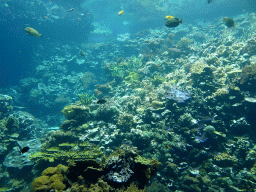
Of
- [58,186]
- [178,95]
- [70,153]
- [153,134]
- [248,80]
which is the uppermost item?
[248,80]

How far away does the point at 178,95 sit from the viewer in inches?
260

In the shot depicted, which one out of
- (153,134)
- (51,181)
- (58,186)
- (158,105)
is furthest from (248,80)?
(51,181)

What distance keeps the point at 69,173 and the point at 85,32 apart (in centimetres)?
2251

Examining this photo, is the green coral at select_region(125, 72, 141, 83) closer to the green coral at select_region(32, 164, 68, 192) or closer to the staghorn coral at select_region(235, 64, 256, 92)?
the staghorn coral at select_region(235, 64, 256, 92)

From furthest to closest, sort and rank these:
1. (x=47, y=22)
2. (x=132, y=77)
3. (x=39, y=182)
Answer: (x=47, y=22)
(x=132, y=77)
(x=39, y=182)

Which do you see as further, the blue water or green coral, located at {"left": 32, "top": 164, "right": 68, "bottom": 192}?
the blue water

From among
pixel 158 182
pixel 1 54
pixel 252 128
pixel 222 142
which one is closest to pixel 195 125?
pixel 222 142

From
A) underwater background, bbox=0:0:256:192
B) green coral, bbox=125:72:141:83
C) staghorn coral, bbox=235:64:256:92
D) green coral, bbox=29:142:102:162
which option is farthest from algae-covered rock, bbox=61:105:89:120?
staghorn coral, bbox=235:64:256:92

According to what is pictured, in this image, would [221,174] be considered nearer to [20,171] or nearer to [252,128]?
[252,128]

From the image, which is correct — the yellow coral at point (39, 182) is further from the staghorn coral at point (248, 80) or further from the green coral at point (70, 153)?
the staghorn coral at point (248, 80)

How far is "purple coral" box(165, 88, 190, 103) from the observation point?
6352 mm

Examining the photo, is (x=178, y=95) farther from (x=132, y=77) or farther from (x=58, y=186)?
(x=58, y=186)

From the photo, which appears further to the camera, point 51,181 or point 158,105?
point 158,105

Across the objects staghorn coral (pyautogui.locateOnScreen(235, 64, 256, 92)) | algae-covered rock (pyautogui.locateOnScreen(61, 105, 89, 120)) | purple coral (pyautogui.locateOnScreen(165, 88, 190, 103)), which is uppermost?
staghorn coral (pyautogui.locateOnScreen(235, 64, 256, 92))
